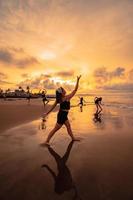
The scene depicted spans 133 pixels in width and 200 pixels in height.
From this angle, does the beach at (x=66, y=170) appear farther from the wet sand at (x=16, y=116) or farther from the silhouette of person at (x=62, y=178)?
the wet sand at (x=16, y=116)

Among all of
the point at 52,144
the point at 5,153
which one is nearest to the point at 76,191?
the point at 5,153

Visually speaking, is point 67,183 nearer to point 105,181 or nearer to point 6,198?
point 105,181

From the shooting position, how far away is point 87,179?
483 centimetres

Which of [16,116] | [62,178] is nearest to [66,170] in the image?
[62,178]

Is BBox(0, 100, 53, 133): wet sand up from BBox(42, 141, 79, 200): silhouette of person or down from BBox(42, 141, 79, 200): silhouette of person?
down

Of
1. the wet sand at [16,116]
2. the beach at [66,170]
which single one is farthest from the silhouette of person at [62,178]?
the wet sand at [16,116]

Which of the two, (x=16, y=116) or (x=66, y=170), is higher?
(x=66, y=170)

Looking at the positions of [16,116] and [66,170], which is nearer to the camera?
[66,170]

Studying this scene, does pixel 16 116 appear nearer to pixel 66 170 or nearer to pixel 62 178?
pixel 66 170

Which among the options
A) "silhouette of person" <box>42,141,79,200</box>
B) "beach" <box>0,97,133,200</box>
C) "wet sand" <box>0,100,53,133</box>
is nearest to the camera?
"beach" <box>0,97,133,200</box>

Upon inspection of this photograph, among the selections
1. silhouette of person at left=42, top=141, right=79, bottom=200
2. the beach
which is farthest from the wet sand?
silhouette of person at left=42, top=141, right=79, bottom=200

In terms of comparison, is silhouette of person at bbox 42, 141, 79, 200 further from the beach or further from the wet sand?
the wet sand

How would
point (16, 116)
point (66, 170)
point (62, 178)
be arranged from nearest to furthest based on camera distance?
point (62, 178), point (66, 170), point (16, 116)

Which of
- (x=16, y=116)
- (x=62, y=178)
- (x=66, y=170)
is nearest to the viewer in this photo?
(x=62, y=178)
